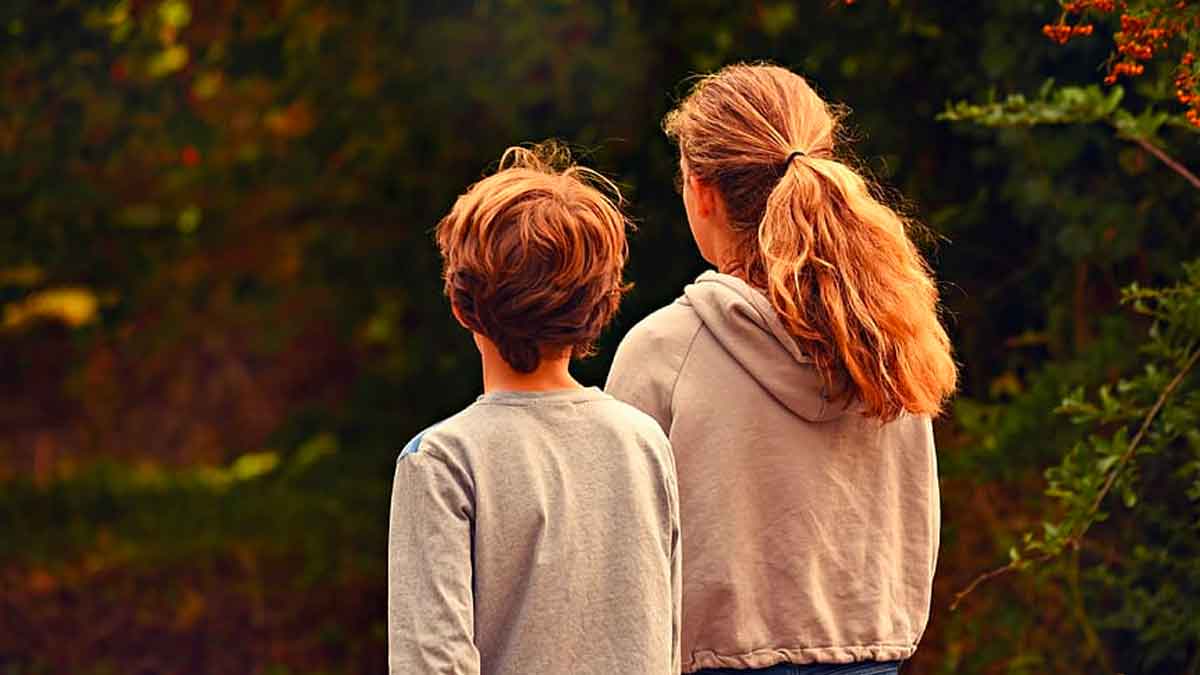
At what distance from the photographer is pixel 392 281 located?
5039mm

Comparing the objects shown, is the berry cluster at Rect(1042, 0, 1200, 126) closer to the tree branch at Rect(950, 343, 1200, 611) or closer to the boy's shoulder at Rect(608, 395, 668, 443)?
the tree branch at Rect(950, 343, 1200, 611)

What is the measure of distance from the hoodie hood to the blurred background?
2.35ft

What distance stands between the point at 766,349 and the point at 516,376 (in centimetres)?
32

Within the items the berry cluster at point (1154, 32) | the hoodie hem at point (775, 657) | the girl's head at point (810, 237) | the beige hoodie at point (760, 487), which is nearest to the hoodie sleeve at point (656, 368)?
the beige hoodie at point (760, 487)

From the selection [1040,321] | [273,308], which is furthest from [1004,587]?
[273,308]

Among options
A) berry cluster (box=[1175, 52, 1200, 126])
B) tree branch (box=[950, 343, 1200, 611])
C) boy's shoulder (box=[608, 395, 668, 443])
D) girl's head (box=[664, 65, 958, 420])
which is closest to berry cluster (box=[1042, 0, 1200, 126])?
berry cluster (box=[1175, 52, 1200, 126])

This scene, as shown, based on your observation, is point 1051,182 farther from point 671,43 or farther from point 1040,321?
point 671,43

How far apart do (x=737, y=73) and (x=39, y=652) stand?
3991 millimetres

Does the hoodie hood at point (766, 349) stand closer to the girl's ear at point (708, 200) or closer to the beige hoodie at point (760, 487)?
the beige hoodie at point (760, 487)

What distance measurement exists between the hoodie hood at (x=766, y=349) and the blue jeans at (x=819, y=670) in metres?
0.27

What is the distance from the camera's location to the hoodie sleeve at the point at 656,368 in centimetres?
206

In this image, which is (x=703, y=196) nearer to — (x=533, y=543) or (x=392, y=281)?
(x=533, y=543)

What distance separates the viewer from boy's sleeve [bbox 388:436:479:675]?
1.76m

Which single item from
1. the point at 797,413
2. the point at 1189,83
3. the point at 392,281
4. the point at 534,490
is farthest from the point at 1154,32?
the point at 392,281
